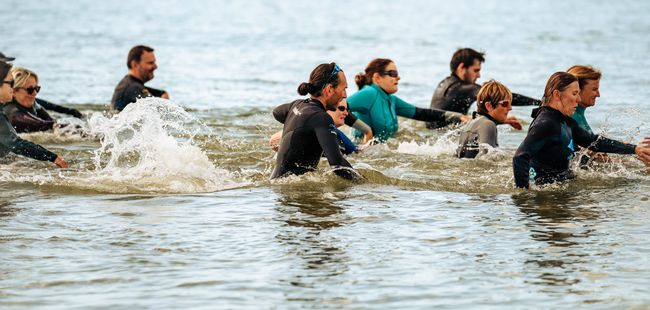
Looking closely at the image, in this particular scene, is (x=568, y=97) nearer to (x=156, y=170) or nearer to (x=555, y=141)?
(x=555, y=141)

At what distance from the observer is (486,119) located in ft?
40.7

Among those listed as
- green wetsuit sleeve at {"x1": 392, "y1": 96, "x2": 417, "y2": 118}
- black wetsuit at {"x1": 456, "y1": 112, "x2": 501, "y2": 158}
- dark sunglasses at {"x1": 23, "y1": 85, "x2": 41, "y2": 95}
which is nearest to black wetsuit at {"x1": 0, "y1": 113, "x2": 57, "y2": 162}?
dark sunglasses at {"x1": 23, "y1": 85, "x2": 41, "y2": 95}

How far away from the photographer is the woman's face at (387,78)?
15.2 m

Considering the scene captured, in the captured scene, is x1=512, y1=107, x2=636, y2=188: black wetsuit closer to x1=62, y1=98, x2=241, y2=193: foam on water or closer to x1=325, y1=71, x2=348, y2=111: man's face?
x1=325, y1=71, x2=348, y2=111: man's face

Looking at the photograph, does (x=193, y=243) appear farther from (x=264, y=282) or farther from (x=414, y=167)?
(x=414, y=167)

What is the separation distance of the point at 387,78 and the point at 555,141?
446cm

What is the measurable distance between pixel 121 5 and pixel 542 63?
44378 millimetres

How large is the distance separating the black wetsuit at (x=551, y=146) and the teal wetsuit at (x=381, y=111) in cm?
387

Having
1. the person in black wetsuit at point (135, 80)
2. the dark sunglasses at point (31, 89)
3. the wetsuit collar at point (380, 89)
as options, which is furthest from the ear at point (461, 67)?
the dark sunglasses at point (31, 89)

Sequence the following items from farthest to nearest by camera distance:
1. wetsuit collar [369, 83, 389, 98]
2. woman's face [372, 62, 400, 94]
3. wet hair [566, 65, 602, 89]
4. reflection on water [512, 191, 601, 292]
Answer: wetsuit collar [369, 83, 389, 98]
woman's face [372, 62, 400, 94]
wet hair [566, 65, 602, 89]
reflection on water [512, 191, 601, 292]

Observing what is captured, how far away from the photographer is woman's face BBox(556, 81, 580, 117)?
11008 mm

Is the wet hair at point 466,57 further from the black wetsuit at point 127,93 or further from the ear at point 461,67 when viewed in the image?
the black wetsuit at point 127,93

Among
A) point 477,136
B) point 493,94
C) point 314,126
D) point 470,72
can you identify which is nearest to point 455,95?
point 470,72

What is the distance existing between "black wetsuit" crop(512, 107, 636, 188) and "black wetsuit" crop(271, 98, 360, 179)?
1659 millimetres
